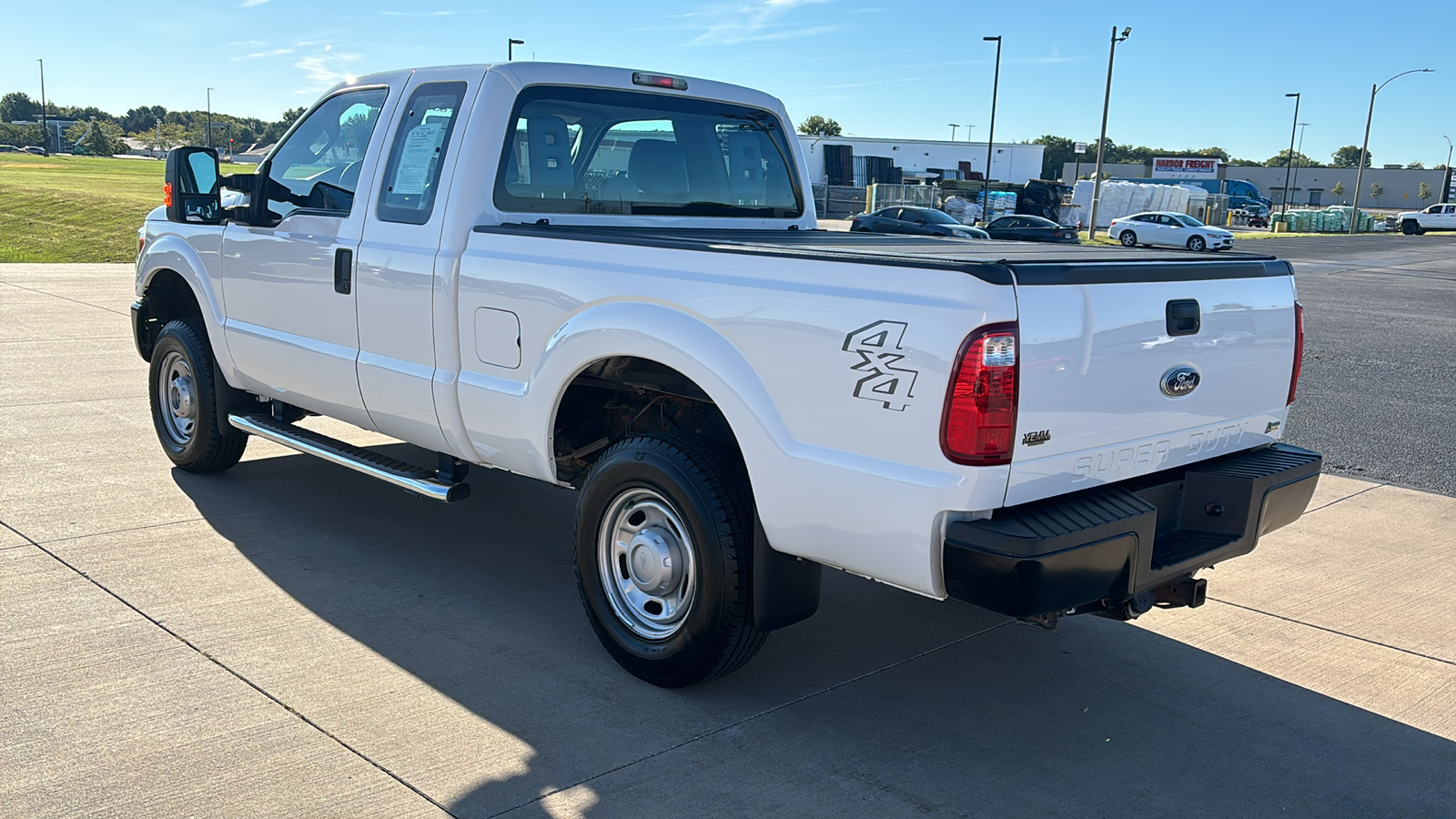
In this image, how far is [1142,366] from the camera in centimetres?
350

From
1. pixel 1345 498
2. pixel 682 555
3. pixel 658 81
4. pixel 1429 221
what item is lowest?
pixel 1345 498

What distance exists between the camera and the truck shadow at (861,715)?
3.44 m

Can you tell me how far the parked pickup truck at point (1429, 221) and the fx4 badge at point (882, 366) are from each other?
72.8 m

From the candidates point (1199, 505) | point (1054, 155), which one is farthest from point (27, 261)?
point (1054, 155)

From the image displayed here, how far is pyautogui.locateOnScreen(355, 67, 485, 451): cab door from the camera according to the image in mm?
4742

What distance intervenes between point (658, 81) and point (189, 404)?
10.6 feet

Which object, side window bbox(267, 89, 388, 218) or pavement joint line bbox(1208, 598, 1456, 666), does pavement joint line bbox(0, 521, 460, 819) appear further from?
pavement joint line bbox(1208, 598, 1456, 666)

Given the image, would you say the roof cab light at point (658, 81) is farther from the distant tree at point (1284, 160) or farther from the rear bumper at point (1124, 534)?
the distant tree at point (1284, 160)

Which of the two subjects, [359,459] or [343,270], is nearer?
[343,270]

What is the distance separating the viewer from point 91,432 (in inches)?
298

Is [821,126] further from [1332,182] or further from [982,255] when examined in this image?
[982,255]

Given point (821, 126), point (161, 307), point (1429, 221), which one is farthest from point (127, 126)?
point (161, 307)

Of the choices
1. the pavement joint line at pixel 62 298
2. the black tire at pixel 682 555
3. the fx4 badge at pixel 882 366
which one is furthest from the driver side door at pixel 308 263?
the pavement joint line at pixel 62 298

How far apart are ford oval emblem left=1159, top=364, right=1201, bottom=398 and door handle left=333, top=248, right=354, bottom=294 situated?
10.9 feet
